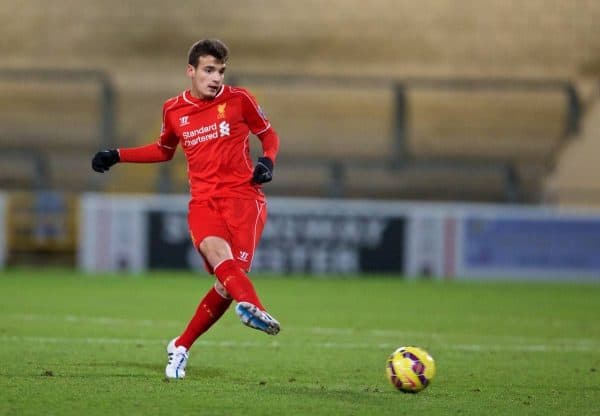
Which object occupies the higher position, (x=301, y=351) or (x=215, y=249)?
(x=215, y=249)

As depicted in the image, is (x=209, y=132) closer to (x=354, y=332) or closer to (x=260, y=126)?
(x=260, y=126)

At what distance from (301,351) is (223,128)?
245cm

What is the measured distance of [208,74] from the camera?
7.21m

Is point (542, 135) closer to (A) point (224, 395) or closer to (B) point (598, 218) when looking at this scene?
(B) point (598, 218)

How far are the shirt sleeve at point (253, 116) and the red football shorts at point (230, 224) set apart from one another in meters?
0.51

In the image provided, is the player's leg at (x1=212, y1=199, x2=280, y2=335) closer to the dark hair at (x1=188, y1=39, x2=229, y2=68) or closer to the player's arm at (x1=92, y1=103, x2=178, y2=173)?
the player's arm at (x1=92, y1=103, x2=178, y2=173)

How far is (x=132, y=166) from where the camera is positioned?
78.6ft

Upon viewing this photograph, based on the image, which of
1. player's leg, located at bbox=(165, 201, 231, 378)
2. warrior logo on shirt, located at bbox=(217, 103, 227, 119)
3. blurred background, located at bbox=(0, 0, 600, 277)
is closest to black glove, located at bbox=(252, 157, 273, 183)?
player's leg, located at bbox=(165, 201, 231, 378)

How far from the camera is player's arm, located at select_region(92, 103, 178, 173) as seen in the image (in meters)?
7.52

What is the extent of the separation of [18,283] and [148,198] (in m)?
2.97

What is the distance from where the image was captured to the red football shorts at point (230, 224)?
281 inches

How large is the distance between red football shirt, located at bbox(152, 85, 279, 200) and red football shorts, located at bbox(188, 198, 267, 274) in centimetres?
6

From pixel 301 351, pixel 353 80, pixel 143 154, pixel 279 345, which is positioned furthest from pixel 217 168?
pixel 353 80

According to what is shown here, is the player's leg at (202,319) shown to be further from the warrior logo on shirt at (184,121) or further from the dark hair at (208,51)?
the dark hair at (208,51)
